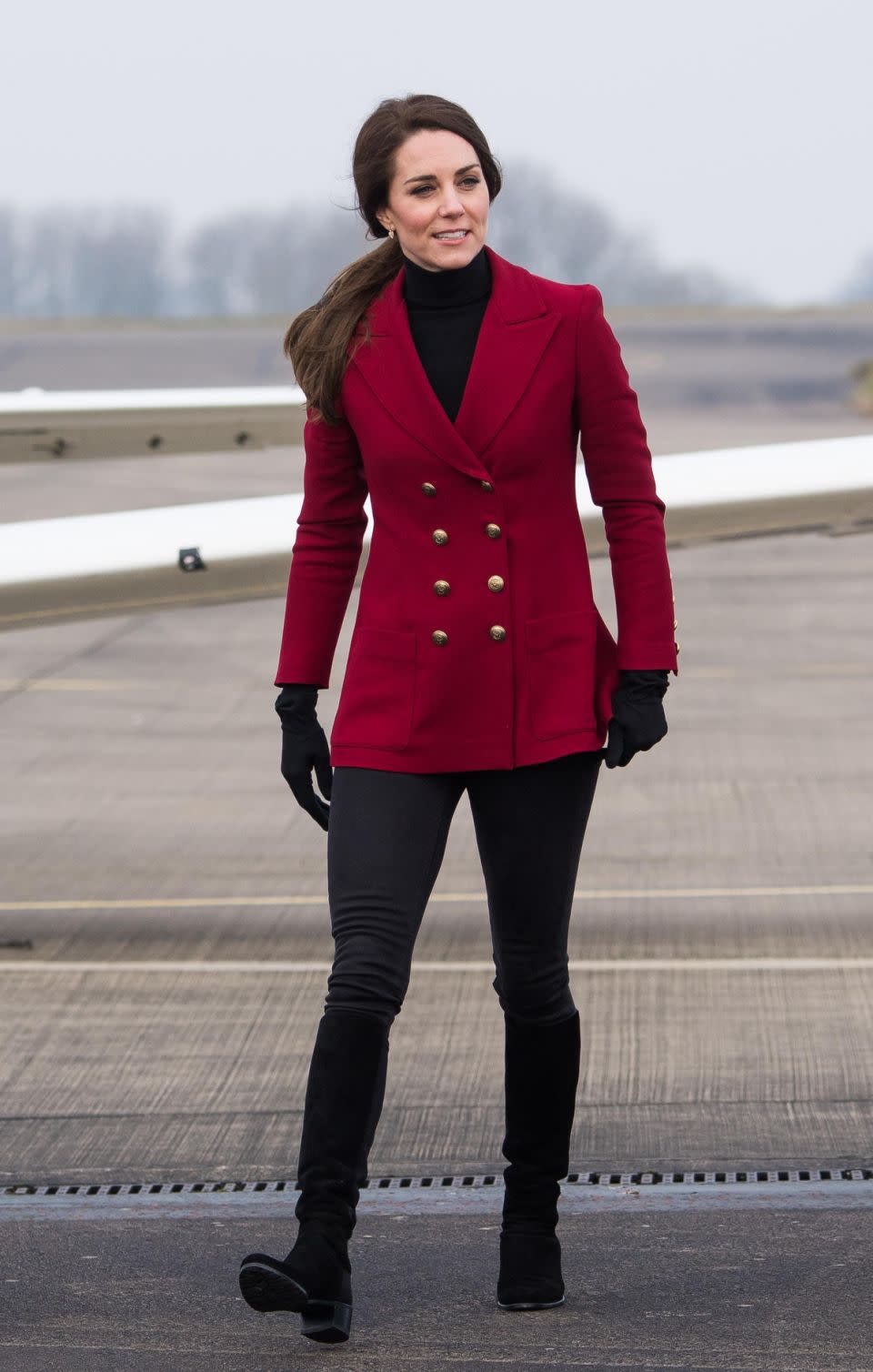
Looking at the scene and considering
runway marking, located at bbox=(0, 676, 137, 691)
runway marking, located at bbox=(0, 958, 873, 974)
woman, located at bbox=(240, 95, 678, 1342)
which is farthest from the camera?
runway marking, located at bbox=(0, 676, 137, 691)

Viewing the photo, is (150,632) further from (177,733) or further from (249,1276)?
(249,1276)

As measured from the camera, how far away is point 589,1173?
404cm

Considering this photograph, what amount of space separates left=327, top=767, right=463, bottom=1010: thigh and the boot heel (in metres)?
0.45

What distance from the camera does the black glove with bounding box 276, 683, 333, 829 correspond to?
334 cm

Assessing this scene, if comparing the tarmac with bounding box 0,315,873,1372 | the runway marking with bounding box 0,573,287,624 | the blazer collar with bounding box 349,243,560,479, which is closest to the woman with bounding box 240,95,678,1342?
the blazer collar with bounding box 349,243,560,479

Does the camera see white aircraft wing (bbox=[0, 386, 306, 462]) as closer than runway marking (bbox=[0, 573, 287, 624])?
No

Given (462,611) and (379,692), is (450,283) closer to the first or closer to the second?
(462,611)

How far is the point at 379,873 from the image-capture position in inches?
124

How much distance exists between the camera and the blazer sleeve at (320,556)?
3.35 meters

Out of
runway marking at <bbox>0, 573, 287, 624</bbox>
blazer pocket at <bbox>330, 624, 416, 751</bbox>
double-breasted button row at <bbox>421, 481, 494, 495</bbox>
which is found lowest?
runway marking at <bbox>0, 573, 287, 624</bbox>

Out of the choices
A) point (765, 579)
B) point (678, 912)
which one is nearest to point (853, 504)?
point (678, 912)

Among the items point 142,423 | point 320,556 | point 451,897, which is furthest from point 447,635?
point 142,423

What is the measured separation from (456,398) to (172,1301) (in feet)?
5.01

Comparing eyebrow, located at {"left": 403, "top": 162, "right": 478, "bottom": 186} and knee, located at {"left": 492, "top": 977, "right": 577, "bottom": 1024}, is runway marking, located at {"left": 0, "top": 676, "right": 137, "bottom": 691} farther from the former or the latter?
eyebrow, located at {"left": 403, "top": 162, "right": 478, "bottom": 186}
